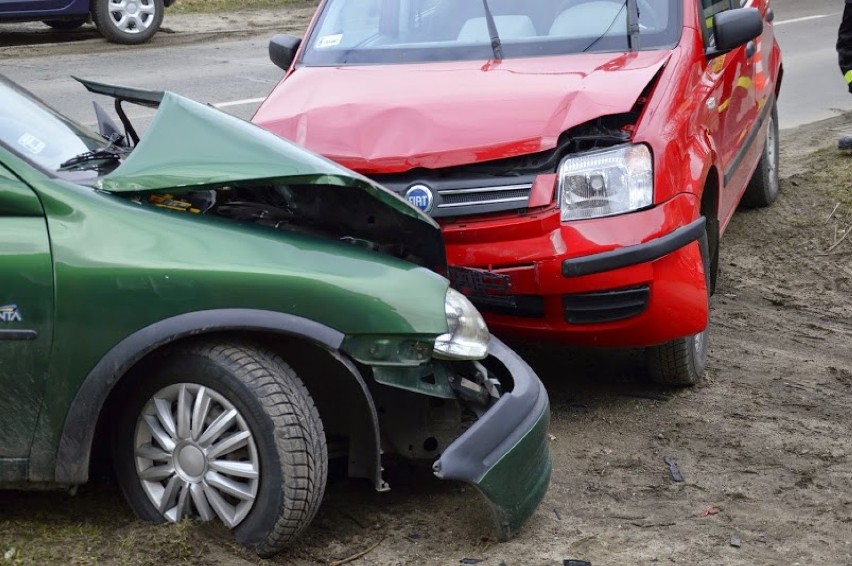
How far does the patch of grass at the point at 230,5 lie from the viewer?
58.4ft

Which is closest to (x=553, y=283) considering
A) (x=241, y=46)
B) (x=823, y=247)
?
(x=823, y=247)

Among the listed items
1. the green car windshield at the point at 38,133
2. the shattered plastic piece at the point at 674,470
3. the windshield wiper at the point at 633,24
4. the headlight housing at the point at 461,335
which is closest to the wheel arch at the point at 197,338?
the headlight housing at the point at 461,335

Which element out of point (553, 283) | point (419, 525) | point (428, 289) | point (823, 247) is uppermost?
point (428, 289)

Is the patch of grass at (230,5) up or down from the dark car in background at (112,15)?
down

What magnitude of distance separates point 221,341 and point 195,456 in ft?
1.10

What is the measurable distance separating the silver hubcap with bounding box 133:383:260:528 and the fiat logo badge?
4.37ft

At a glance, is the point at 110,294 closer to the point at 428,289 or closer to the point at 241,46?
the point at 428,289

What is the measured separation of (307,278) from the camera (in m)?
3.47

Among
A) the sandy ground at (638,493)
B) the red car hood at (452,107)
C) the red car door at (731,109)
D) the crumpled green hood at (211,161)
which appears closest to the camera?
the crumpled green hood at (211,161)

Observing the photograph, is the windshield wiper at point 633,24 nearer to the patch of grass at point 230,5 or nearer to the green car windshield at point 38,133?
the green car windshield at point 38,133

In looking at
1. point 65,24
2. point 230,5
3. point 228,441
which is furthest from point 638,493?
point 230,5

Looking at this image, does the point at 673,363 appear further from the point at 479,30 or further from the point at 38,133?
the point at 38,133

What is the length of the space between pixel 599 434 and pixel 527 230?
0.81 meters

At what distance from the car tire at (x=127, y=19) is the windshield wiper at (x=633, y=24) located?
32.8ft
